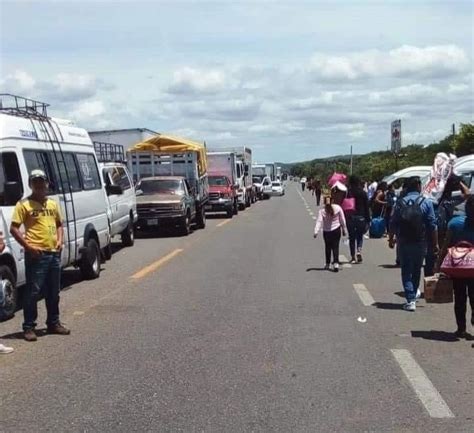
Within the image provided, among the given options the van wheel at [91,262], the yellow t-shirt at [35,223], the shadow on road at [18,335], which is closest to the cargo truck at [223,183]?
the van wheel at [91,262]

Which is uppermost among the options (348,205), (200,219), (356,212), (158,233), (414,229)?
(414,229)

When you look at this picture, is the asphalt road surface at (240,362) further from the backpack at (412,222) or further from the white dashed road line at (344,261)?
the white dashed road line at (344,261)

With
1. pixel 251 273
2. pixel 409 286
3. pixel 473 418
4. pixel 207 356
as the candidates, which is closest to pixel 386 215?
pixel 251 273

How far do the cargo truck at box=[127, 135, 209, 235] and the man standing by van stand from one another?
14.4 m

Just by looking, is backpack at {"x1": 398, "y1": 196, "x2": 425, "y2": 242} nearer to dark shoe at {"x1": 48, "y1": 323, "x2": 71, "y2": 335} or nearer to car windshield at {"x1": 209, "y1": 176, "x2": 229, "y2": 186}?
dark shoe at {"x1": 48, "y1": 323, "x2": 71, "y2": 335}

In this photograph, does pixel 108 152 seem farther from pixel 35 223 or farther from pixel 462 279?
pixel 462 279

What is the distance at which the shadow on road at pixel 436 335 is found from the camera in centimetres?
834

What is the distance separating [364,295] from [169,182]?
1425 centimetres

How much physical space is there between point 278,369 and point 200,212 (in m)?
20.1

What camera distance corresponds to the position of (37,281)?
338 inches

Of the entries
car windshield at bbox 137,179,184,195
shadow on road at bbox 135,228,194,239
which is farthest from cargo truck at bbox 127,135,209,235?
shadow on road at bbox 135,228,194,239

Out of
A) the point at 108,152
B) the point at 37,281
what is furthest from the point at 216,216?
Result: the point at 37,281

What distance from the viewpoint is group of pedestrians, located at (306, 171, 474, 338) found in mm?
8367

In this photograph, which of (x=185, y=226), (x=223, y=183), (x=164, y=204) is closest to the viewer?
(x=164, y=204)
